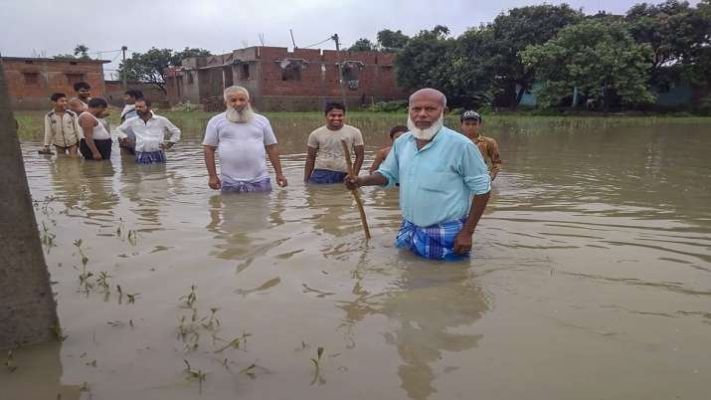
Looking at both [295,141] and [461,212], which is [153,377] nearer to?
[461,212]

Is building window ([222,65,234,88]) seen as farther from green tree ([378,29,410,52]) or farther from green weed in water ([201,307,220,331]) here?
green weed in water ([201,307,220,331])

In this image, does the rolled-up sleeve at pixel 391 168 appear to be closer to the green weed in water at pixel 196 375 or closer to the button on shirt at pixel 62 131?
the green weed in water at pixel 196 375

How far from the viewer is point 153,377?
2322mm

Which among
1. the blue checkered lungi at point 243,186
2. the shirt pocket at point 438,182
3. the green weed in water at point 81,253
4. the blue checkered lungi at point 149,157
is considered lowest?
the green weed in water at point 81,253

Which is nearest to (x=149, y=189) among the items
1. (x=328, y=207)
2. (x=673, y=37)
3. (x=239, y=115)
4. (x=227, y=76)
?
(x=239, y=115)

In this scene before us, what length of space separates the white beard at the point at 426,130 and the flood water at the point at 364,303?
870 millimetres

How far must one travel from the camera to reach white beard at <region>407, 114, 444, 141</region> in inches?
141

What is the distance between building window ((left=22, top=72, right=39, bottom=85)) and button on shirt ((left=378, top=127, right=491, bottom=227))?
36246mm

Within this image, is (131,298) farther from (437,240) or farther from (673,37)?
(673,37)

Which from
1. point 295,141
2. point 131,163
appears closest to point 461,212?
point 131,163

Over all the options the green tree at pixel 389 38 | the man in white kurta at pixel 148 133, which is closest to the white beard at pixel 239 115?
the man in white kurta at pixel 148 133

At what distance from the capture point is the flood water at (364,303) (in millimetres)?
2309

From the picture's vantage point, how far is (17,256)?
2.38 metres

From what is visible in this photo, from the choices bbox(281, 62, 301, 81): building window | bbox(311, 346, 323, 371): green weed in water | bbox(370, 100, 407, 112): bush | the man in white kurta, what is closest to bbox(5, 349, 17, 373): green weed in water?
bbox(311, 346, 323, 371): green weed in water
